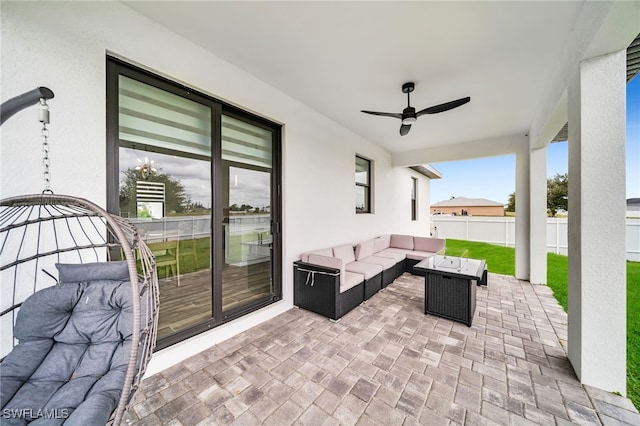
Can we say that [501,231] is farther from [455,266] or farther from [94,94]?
[94,94]

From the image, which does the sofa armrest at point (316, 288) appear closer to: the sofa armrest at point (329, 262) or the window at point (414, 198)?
the sofa armrest at point (329, 262)

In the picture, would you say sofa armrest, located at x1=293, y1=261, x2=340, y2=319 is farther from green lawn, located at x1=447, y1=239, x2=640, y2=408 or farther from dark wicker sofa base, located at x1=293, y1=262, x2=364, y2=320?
green lawn, located at x1=447, y1=239, x2=640, y2=408

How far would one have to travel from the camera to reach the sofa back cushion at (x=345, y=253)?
387 cm

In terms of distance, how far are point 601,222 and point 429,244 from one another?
3.59 m

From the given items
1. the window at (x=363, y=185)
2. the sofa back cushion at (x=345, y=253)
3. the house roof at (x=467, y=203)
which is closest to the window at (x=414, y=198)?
the window at (x=363, y=185)

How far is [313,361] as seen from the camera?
216cm

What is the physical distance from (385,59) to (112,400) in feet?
11.6

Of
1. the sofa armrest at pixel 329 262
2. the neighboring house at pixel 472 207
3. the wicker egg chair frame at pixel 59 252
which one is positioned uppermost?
the neighboring house at pixel 472 207

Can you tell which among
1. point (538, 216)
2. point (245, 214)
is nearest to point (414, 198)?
point (538, 216)

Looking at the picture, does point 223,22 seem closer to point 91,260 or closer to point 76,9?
point 76,9

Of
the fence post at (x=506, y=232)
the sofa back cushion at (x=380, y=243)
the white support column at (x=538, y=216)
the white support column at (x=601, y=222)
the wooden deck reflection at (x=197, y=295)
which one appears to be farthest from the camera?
the fence post at (x=506, y=232)

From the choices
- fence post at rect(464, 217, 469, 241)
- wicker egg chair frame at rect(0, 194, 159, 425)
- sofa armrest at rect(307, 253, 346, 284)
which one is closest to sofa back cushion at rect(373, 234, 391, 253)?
sofa armrest at rect(307, 253, 346, 284)

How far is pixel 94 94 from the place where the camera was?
1.76 meters

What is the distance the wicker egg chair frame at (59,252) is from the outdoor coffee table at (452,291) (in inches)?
122
